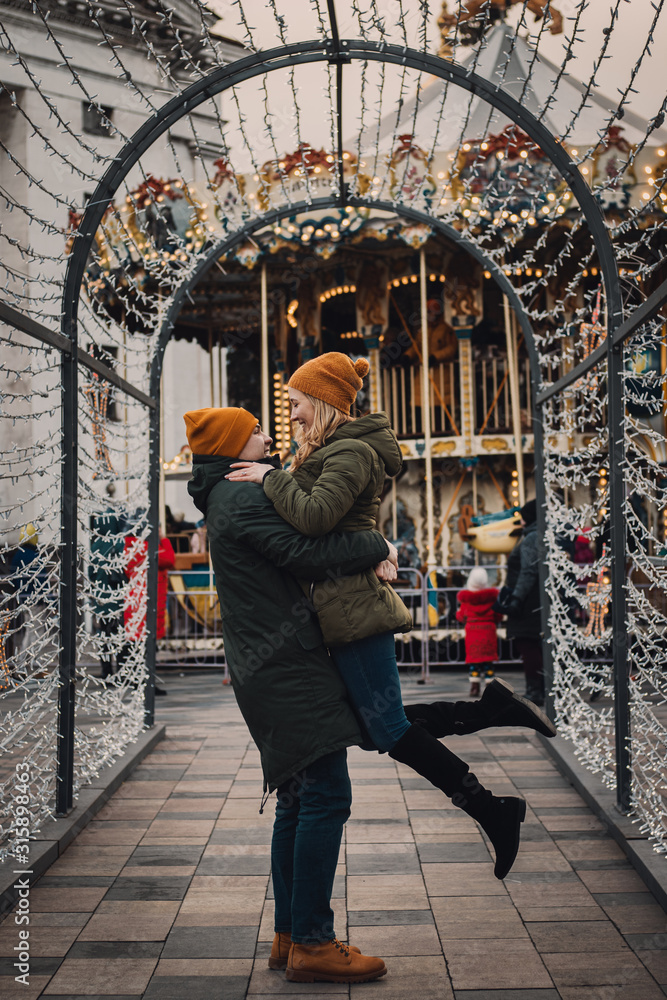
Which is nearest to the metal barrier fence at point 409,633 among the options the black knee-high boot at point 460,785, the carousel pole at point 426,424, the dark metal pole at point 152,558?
the carousel pole at point 426,424

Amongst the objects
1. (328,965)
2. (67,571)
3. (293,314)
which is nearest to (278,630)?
(328,965)

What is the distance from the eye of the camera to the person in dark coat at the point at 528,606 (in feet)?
23.2

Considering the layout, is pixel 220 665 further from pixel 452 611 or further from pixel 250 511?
pixel 250 511

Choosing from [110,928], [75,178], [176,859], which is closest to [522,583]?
[176,859]

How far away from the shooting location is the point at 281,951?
2.76m

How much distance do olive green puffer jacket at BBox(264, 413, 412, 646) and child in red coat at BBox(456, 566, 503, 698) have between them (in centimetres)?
516

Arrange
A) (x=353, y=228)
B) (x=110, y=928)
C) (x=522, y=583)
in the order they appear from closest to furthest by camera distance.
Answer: (x=110, y=928), (x=522, y=583), (x=353, y=228)

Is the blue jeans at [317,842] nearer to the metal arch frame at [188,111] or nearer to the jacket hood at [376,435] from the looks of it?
the jacket hood at [376,435]

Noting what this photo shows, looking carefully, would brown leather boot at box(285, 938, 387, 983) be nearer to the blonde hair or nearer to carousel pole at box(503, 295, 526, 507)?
the blonde hair

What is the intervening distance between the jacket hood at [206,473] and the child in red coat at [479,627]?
533cm

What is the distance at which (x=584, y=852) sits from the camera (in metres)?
3.76

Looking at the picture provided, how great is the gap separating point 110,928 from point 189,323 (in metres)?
12.7

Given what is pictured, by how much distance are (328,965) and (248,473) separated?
1.43 meters

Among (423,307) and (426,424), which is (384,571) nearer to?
(426,424)
